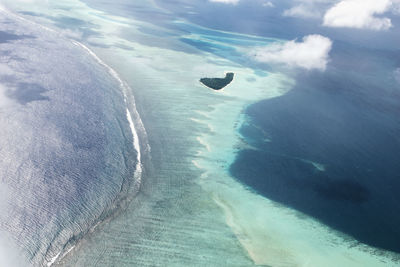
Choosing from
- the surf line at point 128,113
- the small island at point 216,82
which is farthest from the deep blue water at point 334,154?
the surf line at point 128,113

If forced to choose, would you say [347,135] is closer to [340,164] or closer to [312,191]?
[340,164]

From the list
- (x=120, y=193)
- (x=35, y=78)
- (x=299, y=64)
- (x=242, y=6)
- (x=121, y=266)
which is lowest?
(x=121, y=266)

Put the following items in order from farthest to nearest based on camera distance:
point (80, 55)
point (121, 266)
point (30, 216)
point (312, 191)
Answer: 1. point (80, 55)
2. point (312, 191)
3. point (30, 216)
4. point (121, 266)

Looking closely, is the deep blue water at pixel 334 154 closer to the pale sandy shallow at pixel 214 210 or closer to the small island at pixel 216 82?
the pale sandy shallow at pixel 214 210

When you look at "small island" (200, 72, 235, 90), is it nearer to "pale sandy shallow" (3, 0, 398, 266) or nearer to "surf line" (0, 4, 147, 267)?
"pale sandy shallow" (3, 0, 398, 266)

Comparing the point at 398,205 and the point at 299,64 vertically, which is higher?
the point at 299,64

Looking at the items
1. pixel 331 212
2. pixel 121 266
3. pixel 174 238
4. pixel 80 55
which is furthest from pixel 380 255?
pixel 80 55

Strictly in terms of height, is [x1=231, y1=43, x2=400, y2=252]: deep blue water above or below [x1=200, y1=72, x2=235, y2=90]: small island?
below

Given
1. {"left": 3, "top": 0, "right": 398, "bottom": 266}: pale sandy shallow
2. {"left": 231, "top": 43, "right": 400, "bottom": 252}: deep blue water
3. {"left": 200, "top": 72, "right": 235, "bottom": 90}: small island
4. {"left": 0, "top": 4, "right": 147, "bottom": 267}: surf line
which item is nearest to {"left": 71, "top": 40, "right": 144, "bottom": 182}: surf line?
{"left": 0, "top": 4, "right": 147, "bottom": 267}: surf line
